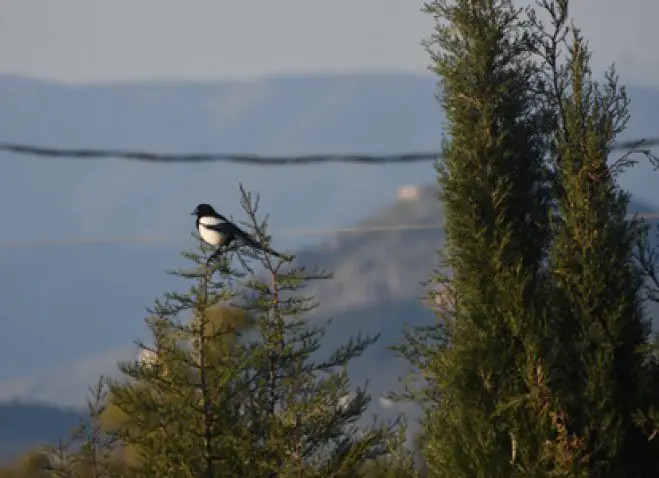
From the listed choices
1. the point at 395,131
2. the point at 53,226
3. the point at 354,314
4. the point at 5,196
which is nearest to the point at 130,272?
the point at 53,226

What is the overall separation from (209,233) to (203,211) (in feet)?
1.63

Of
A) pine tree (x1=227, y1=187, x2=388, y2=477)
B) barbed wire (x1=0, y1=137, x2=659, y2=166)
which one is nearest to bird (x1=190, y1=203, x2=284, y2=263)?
pine tree (x1=227, y1=187, x2=388, y2=477)

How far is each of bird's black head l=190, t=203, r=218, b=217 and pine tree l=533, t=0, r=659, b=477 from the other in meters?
2.41

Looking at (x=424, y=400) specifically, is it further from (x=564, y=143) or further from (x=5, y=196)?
(x=5, y=196)

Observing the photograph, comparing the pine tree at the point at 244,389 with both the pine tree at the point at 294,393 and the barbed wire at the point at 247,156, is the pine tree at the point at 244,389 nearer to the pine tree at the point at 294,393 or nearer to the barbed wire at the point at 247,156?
the pine tree at the point at 294,393

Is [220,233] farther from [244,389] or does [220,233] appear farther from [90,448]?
[90,448]

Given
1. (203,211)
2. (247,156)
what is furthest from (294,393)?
(247,156)

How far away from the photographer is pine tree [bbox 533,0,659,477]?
26.0 feet

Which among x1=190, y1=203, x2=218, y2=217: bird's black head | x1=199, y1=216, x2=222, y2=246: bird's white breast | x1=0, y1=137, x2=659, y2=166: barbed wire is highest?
x1=0, y1=137, x2=659, y2=166: barbed wire

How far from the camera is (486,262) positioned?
8414mm

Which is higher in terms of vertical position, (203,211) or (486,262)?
(203,211)

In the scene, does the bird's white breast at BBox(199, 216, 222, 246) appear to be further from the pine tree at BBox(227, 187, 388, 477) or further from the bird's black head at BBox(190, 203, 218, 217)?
the pine tree at BBox(227, 187, 388, 477)

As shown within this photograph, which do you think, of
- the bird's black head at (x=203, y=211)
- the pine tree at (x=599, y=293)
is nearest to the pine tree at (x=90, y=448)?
the bird's black head at (x=203, y=211)

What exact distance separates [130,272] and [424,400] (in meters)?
110
